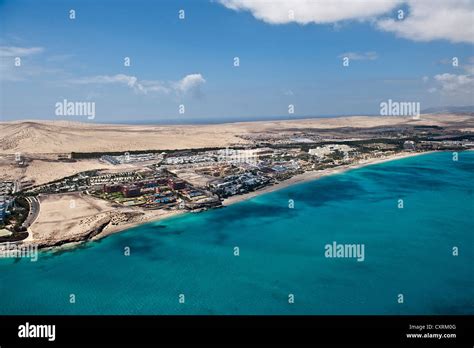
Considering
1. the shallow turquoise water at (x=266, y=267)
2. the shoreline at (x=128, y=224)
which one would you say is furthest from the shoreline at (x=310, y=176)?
the shallow turquoise water at (x=266, y=267)

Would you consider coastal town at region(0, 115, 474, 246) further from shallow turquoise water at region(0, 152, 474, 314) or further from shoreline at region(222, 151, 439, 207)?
shallow turquoise water at region(0, 152, 474, 314)

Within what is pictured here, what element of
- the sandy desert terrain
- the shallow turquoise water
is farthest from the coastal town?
the shallow turquoise water

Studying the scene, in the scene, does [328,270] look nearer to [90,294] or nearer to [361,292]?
[361,292]

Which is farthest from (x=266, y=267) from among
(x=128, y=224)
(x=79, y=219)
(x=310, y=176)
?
(x=310, y=176)

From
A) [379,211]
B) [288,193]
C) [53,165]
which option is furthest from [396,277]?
[53,165]

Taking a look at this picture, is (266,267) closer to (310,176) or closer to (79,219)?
(79,219)
